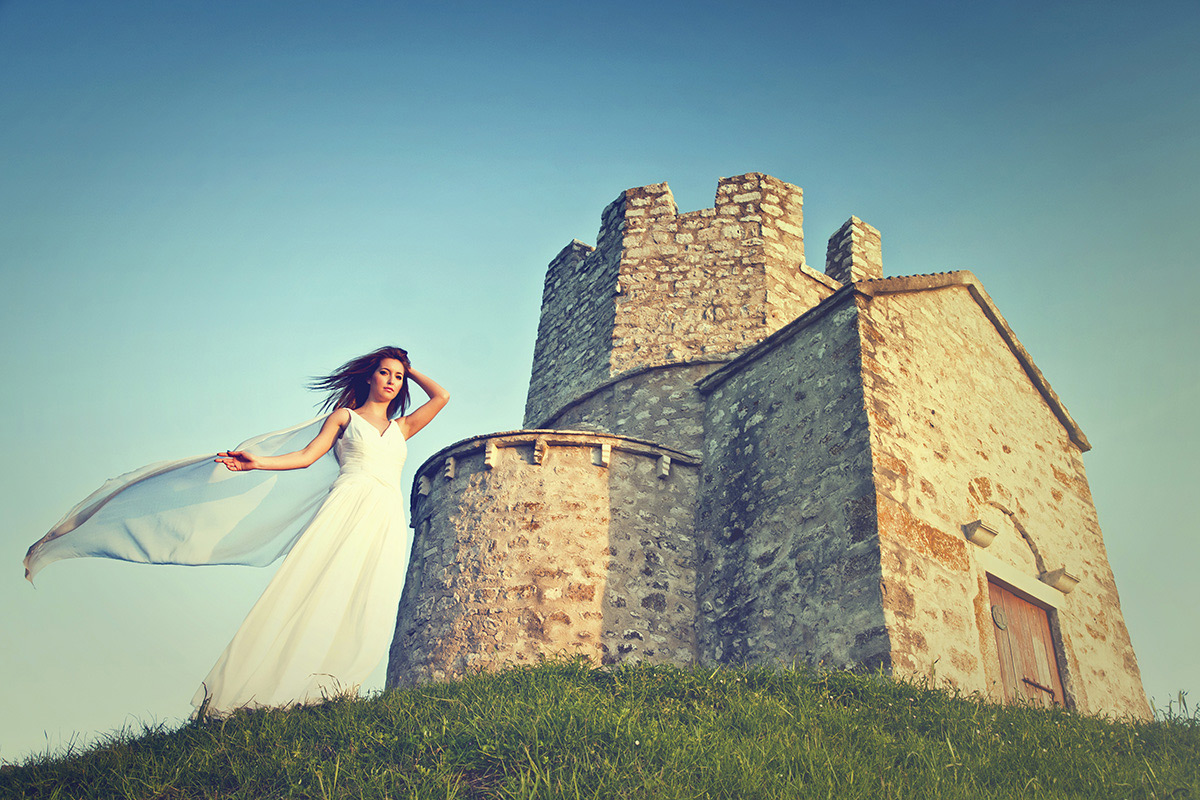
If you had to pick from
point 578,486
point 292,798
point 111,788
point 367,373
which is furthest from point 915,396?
point 111,788

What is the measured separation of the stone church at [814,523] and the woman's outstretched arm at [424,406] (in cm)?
283

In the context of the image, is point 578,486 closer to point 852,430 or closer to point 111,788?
point 852,430

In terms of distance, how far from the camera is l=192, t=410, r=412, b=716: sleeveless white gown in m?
4.39

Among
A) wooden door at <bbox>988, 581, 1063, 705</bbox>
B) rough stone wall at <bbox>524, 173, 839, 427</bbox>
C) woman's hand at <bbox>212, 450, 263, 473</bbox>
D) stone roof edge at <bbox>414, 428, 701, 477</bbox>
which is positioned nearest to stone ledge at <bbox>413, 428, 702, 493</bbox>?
stone roof edge at <bbox>414, 428, 701, 477</bbox>

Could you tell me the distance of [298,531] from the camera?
17.3 feet

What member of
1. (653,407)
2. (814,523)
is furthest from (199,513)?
(653,407)

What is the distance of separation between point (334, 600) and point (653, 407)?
6339 mm

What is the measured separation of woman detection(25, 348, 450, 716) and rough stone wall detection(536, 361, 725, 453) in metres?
4.73

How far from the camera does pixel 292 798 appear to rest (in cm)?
399

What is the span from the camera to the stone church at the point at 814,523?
6.91 metres

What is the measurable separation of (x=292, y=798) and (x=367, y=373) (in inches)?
112

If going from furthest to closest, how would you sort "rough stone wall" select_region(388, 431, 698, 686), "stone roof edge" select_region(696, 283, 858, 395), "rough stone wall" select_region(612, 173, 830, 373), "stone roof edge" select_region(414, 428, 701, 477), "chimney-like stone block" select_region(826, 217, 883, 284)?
"chimney-like stone block" select_region(826, 217, 883, 284), "rough stone wall" select_region(612, 173, 830, 373), "stone roof edge" select_region(414, 428, 701, 477), "stone roof edge" select_region(696, 283, 858, 395), "rough stone wall" select_region(388, 431, 698, 686)

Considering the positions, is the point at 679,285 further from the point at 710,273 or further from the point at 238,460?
the point at 238,460

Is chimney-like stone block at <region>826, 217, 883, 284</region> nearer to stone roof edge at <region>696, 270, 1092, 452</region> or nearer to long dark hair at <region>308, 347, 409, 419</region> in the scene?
stone roof edge at <region>696, 270, 1092, 452</region>
